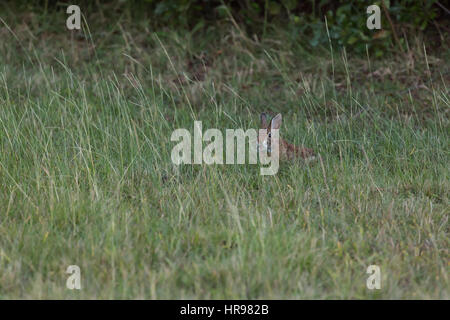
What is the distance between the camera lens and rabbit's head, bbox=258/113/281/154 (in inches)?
218

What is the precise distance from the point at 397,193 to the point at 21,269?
8.51 feet

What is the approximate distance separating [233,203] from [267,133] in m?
1.17

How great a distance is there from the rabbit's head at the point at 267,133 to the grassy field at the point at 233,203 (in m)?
0.20

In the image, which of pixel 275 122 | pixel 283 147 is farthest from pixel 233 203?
pixel 275 122

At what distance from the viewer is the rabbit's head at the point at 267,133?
218 inches

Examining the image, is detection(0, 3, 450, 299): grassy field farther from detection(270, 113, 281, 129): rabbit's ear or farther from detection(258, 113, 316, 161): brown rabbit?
detection(270, 113, 281, 129): rabbit's ear

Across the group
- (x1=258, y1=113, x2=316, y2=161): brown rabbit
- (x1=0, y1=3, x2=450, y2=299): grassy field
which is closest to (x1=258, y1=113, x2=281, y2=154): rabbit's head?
(x1=258, y1=113, x2=316, y2=161): brown rabbit

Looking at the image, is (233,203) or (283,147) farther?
(283,147)

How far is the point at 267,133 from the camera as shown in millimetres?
5633

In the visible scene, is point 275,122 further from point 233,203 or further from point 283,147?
point 233,203

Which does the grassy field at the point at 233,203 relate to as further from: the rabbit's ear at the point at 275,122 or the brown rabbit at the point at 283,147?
the rabbit's ear at the point at 275,122

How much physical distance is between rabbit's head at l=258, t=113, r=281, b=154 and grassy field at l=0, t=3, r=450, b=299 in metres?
0.20
